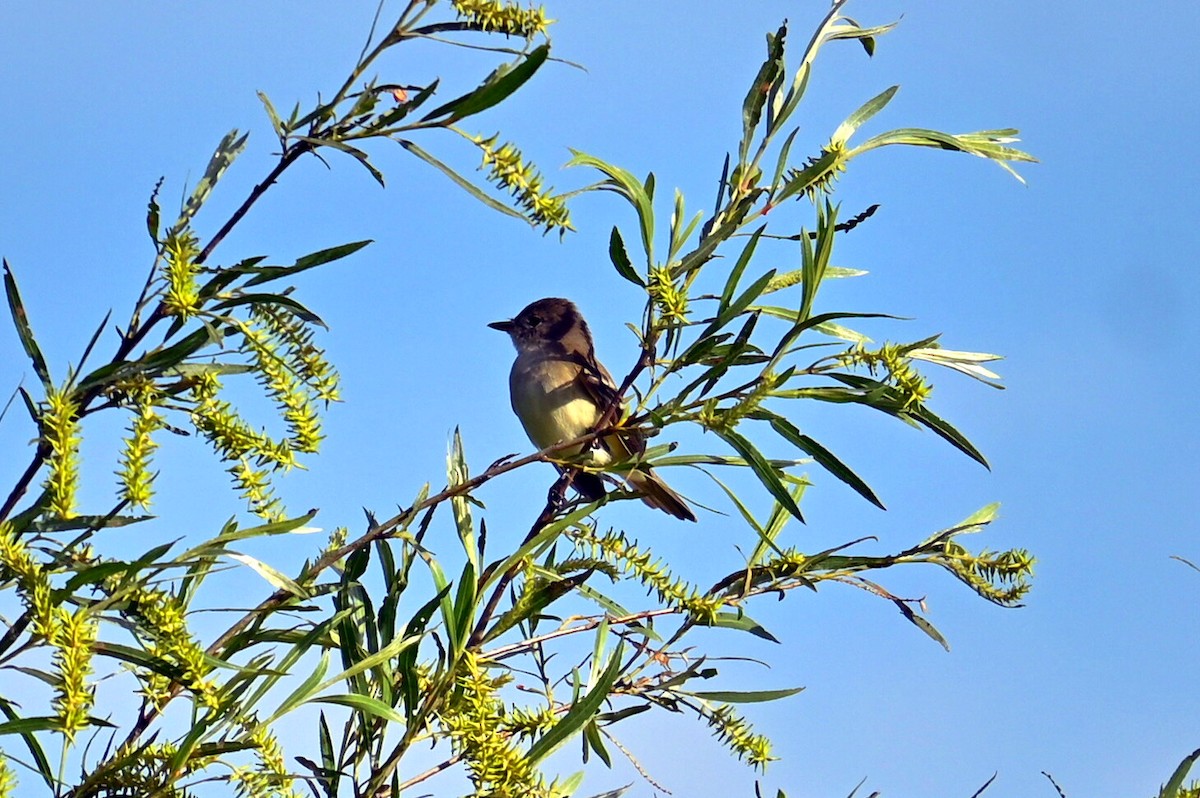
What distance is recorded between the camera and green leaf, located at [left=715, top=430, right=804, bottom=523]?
244cm

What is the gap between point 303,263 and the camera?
2.24 m

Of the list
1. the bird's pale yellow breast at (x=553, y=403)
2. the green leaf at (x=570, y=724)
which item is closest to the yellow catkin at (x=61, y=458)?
the green leaf at (x=570, y=724)

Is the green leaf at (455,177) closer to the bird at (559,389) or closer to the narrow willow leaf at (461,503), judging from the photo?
the narrow willow leaf at (461,503)

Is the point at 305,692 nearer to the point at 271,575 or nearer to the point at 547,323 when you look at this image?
the point at 271,575

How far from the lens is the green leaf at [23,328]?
2129 millimetres

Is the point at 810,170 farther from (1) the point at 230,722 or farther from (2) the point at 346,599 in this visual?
(1) the point at 230,722

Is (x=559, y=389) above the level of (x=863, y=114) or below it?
above

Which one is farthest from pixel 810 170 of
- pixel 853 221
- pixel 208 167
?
pixel 208 167

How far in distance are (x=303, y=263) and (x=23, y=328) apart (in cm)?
47

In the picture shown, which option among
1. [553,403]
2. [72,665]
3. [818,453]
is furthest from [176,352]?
[553,403]

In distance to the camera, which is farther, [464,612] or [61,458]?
[464,612]

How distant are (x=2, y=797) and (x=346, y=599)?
90cm

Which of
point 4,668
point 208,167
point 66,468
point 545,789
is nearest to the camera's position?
point 66,468

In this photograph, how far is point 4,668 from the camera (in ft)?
6.48
